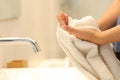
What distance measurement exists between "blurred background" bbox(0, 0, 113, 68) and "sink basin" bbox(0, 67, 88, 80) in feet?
0.42

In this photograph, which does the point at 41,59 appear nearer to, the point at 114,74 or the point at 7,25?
the point at 7,25

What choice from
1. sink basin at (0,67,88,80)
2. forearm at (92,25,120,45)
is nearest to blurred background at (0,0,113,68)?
sink basin at (0,67,88,80)

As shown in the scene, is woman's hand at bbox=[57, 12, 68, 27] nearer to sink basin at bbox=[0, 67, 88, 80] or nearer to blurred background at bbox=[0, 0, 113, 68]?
sink basin at bbox=[0, 67, 88, 80]

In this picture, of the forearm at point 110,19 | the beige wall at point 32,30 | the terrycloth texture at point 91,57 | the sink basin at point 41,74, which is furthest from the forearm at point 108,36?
the beige wall at point 32,30

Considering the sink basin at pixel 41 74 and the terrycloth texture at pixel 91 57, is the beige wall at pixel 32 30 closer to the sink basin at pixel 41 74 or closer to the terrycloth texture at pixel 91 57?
the sink basin at pixel 41 74

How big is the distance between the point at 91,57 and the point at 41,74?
0.30 m

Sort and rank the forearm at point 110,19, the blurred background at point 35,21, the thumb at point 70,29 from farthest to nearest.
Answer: the blurred background at point 35,21
the forearm at point 110,19
the thumb at point 70,29

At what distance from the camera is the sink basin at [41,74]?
2.73ft

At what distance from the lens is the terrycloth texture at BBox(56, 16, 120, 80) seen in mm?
627

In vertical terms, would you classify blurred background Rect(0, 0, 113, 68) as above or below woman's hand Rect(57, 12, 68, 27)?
below

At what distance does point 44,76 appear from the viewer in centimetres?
86

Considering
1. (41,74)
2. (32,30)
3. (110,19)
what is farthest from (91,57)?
(32,30)

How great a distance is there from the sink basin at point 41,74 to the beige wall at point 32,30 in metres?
0.11

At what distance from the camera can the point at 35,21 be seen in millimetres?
1386
